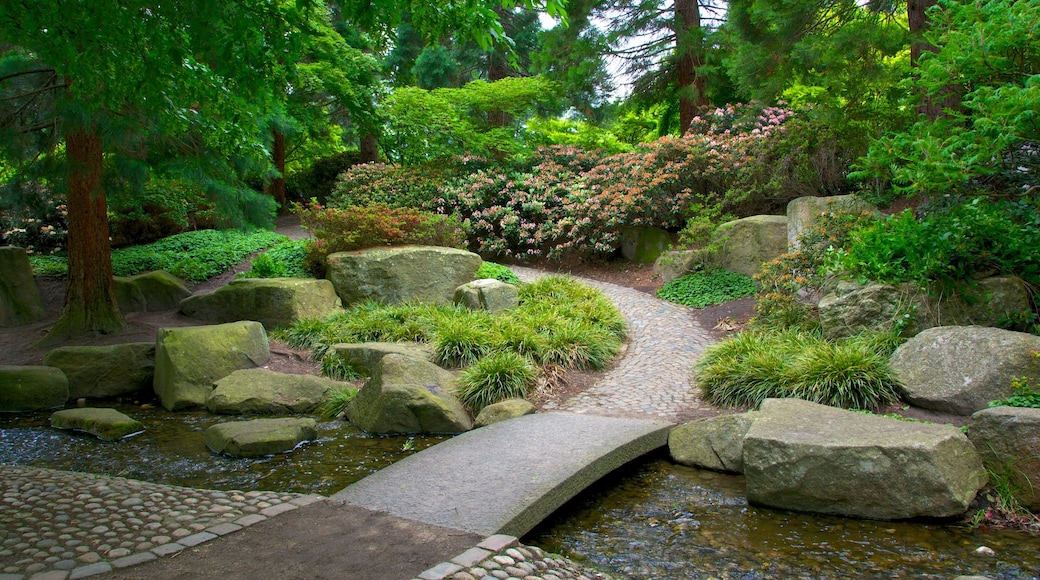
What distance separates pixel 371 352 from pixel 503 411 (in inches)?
86.2

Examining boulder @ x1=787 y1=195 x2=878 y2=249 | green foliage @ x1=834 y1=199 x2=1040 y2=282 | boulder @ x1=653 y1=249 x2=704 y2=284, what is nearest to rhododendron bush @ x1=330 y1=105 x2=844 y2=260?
boulder @ x1=653 y1=249 x2=704 y2=284

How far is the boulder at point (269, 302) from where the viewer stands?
884 cm

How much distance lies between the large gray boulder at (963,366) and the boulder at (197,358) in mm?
6577

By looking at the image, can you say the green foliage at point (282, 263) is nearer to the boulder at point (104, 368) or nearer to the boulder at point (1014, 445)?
the boulder at point (104, 368)

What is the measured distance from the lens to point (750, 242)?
9.55 m

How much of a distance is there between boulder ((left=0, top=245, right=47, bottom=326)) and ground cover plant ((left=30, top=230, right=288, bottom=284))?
173cm

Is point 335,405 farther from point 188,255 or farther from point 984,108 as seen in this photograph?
point 188,255

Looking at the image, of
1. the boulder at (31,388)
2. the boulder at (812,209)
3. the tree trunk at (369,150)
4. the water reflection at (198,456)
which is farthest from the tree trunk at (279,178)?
the boulder at (812,209)

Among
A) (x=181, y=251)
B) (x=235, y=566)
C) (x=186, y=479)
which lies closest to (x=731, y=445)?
(x=235, y=566)

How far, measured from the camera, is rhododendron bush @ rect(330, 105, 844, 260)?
10.2m

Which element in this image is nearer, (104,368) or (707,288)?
(104,368)

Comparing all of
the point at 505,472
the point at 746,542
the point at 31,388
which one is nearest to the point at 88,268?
the point at 31,388

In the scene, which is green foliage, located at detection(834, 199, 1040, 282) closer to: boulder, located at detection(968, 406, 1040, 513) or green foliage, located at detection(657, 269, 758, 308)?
boulder, located at detection(968, 406, 1040, 513)

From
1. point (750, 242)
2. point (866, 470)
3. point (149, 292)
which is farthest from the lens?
point (149, 292)
